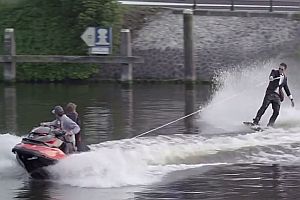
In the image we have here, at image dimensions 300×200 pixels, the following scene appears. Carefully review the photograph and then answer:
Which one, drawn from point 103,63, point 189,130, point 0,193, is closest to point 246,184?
point 0,193

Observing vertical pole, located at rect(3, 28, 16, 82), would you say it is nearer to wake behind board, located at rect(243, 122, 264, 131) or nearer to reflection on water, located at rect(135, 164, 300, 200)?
wake behind board, located at rect(243, 122, 264, 131)

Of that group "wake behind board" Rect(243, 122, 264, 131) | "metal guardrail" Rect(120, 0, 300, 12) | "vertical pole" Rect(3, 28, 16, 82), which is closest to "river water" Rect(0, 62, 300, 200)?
"wake behind board" Rect(243, 122, 264, 131)

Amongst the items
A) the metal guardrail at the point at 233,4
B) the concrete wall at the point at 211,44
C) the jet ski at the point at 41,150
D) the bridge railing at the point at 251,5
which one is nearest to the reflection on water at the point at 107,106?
the concrete wall at the point at 211,44

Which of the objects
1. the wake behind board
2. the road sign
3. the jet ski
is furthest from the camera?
the road sign

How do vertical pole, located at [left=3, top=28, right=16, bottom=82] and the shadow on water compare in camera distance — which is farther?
vertical pole, located at [left=3, top=28, right=16, bottom=82]

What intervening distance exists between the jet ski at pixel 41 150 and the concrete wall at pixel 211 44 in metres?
16.7

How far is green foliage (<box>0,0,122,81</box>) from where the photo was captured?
32.3 metres

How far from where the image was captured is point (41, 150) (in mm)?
14805

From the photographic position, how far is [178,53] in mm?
32469

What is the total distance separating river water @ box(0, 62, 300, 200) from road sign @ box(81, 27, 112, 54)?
7.96 feet

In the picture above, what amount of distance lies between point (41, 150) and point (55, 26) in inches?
769

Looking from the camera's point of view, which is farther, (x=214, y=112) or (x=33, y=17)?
(x=33, y=17)

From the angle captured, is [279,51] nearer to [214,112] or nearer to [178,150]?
[214,112]

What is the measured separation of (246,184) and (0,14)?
2196 cm
